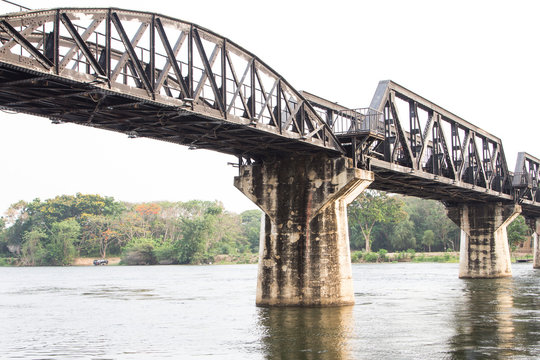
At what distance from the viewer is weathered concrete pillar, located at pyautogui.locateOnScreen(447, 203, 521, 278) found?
69.3 m

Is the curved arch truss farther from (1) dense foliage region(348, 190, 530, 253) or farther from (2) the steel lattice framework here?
(1) dense foliage region(348, 190, 530, 253)

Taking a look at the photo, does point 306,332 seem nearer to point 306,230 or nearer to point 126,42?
point 306,230

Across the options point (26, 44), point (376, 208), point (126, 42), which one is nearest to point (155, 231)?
point (376, 208)

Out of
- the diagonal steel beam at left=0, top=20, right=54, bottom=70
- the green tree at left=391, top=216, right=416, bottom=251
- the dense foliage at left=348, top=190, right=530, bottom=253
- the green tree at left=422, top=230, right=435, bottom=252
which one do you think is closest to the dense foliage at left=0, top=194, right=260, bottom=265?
the dense foliage at left=348, top=190, right=530, bottom=253

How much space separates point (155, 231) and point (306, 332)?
137 meters

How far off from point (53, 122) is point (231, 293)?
3087 cm

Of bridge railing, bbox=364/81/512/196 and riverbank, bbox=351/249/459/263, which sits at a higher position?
bridge railing, bbox=364/81/512/196

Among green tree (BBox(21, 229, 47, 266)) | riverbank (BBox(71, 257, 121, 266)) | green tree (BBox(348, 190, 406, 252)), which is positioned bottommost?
riverbank (BBox(71, 257, 121, 266))

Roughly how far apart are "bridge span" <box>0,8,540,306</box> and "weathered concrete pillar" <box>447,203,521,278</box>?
9.60 m

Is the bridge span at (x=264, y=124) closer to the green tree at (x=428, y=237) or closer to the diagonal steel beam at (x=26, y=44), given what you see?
the diagonal steel beam at (x=26, y=44)

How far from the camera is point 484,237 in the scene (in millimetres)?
70125

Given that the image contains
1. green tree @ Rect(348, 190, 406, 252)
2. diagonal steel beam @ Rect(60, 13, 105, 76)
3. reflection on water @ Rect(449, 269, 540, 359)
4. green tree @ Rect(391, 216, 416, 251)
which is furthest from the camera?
green tree @ Rect(391, 216, 416, 251)

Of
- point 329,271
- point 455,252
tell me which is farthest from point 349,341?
point 455,252

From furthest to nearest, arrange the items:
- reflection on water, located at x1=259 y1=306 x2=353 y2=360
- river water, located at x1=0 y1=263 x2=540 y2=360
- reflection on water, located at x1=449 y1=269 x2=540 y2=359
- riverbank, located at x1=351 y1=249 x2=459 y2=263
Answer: riverbank, located at x1=351 y1=249 x2=459 y2=263, river water, located at x1=0 y1=263 x2=540 y2=360, reflection on water, located at x1=259 y1=306 x2=353 y2=360, reflection on water, located at x1=449 y1=269 x2=540 y2=359
